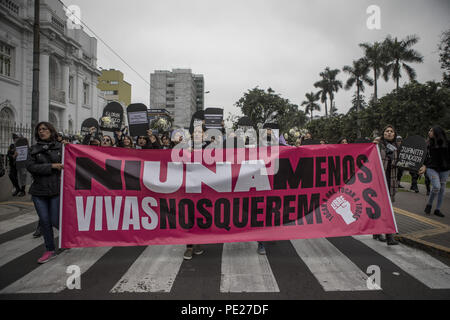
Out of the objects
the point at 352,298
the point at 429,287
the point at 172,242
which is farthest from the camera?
the point at 172,242

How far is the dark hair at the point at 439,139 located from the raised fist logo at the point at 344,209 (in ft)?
11.2

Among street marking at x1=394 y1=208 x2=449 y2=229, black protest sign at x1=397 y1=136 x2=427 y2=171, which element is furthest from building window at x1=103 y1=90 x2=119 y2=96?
street marking at x1=394 y1=208 x2=449 y2=229

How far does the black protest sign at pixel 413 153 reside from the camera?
6.56 meters

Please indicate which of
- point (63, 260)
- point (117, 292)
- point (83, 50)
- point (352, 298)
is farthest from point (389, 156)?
point (83, 50)

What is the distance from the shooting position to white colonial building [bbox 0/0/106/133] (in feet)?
64.0

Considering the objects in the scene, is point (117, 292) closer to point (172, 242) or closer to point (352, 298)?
point (172, 242)

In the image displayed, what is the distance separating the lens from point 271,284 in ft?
10.3

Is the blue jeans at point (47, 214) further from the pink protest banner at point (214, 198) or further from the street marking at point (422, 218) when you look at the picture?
the street marking at point (422, 218)

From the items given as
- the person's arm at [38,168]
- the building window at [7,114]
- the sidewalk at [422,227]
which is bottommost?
the sidewalk at [422,227]

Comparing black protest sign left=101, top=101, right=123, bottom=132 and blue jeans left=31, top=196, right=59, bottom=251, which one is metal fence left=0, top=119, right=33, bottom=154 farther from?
blue jeans left=31, top=196, right=59, bottom=251

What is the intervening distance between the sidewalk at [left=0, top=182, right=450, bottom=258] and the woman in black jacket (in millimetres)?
3297

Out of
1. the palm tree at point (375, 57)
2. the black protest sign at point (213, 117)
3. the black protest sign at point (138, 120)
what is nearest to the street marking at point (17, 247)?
the black protest sign at point (138, 120)

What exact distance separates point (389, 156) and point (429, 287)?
2.48 metres

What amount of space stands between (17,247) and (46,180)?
57.5 inches
